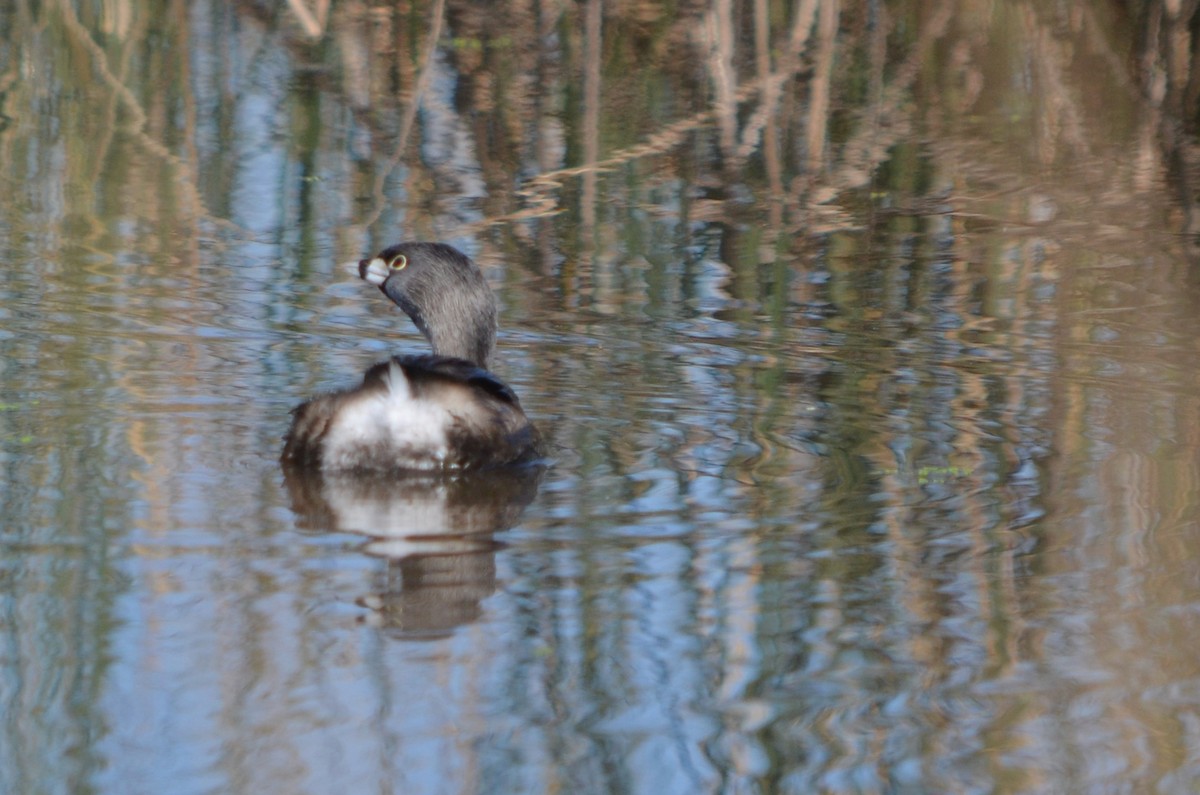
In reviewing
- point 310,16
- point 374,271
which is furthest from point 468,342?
point 310,16

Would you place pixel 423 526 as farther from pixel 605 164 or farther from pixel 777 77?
pixel 777 77

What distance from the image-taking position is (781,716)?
3986 millimetres

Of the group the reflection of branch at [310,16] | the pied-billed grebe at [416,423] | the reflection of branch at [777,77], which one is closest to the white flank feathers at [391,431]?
the pied-billed grebe at [416,423]

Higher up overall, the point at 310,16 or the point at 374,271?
the point at 310,16

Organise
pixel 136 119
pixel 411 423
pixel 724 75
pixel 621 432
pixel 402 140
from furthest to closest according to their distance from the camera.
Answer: pixel 724 75
pixel 136 119
pixel 402 140
pixel 621 432
pixel 411 423

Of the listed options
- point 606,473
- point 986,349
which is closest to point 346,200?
point 986,349

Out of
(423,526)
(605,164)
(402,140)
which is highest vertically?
(402,140)

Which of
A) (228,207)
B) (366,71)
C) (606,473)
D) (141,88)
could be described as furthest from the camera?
(366,71)

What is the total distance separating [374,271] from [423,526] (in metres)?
2.00

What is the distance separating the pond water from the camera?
3916 millimetres

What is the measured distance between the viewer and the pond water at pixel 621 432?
154 inches

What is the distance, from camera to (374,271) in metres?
7.14

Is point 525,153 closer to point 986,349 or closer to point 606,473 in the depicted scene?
point 986,349

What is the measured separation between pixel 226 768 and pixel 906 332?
4.55 meters
